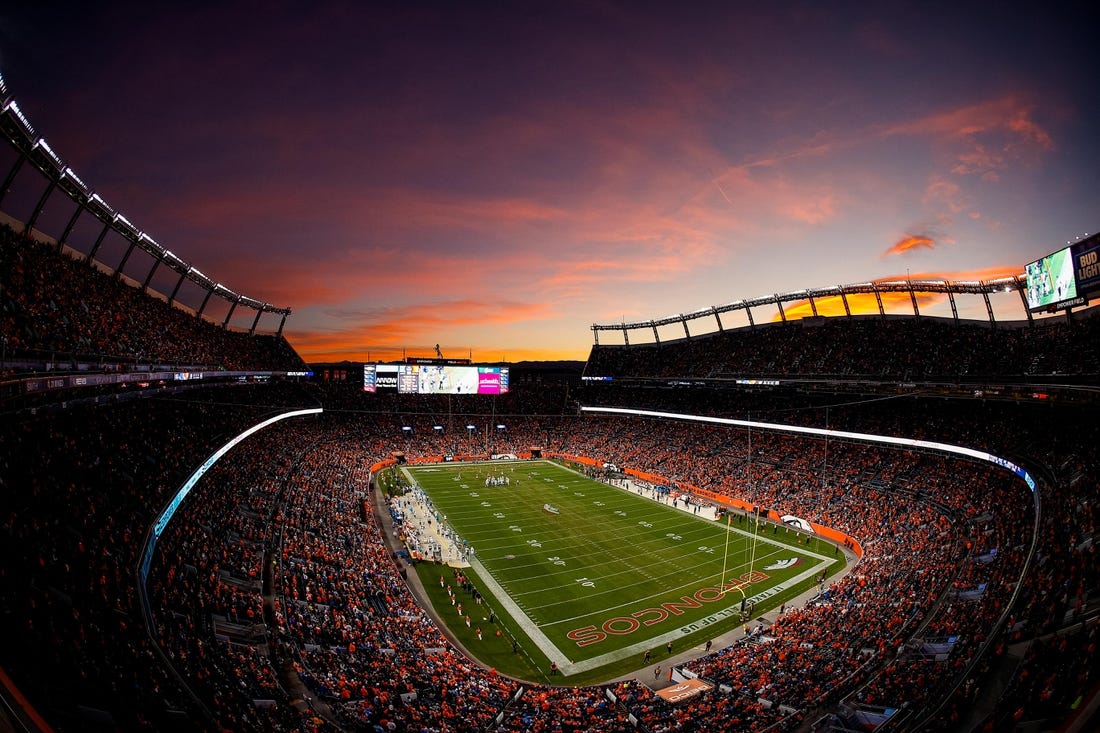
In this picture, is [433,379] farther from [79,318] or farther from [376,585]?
[376,585]

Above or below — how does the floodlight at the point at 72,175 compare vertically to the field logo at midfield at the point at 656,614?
above

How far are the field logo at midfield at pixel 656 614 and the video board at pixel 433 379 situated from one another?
151 ft

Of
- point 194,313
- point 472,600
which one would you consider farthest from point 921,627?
point 194,313

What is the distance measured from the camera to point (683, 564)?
98.4 feet

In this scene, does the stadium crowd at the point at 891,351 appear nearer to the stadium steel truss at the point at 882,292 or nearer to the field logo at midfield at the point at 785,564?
the stadium steel truss at the point at 882,292

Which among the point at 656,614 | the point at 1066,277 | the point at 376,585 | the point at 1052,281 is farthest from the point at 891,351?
the point at 376,585

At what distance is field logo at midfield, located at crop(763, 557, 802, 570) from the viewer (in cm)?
2953

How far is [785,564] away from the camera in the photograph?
30.0m

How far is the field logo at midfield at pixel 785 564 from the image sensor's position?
29531mm

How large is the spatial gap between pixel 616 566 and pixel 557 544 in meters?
4.77

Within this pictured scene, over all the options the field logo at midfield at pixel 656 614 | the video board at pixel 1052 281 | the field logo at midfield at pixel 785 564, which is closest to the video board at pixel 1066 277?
the video board at pixel 1052 281

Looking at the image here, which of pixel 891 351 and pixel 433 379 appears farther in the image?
pixel 433 379

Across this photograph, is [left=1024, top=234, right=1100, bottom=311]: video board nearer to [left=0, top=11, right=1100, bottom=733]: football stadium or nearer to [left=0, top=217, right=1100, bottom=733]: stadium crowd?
[left=0, top=11, right=1100, bottom=733]: football stadium

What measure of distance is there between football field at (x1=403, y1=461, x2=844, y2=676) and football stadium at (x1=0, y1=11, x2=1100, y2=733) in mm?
211
